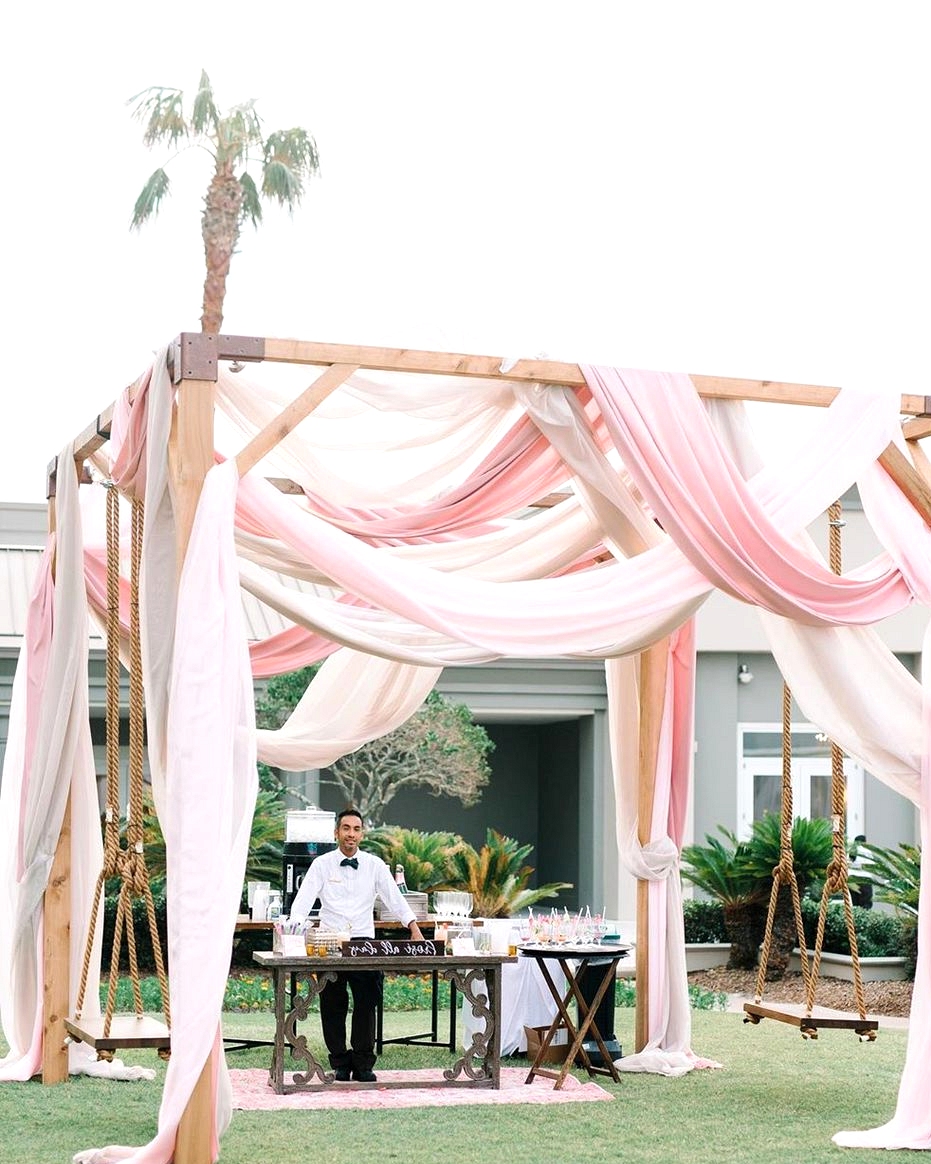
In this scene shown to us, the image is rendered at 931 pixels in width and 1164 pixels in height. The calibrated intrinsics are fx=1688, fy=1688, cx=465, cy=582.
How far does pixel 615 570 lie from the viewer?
24.6ft

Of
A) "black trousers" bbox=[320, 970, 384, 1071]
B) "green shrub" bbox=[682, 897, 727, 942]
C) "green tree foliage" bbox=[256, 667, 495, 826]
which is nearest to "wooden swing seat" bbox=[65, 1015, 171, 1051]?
"black trousers" bbox=[320, 970, 384, 1071]

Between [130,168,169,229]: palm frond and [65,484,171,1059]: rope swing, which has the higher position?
[130,168,169,229]: palm frond

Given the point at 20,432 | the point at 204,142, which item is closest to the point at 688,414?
the point at 204,142

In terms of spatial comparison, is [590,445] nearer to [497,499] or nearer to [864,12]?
[497,499]

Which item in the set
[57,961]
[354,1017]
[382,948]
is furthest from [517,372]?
[57,961]

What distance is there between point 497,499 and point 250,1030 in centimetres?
475

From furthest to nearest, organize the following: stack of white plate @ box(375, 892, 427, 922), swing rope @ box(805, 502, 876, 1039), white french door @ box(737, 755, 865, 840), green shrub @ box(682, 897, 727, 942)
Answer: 1. white french door @ box(737, 755, 865, 840)
2. green shrub @ box(682, 897, 727, 942)
3. stack of white plate @ box(375, 892, 427, 922)
4. swing rope @ box(805, 502, 876, 1039)

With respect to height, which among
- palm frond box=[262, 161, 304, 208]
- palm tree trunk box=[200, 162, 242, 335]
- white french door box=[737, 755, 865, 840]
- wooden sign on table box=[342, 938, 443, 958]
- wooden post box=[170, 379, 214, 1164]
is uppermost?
palm frond box=[262, 161, 304, 208]

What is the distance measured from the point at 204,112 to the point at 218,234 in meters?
1.63

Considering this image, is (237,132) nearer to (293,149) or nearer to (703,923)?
(293,149)

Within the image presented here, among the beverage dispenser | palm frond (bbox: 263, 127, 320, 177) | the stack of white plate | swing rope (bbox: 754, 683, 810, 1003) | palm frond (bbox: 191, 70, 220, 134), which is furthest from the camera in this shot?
palm frond (bbox: 263, 127, 320, 177)

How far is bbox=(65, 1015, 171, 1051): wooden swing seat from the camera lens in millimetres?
6898

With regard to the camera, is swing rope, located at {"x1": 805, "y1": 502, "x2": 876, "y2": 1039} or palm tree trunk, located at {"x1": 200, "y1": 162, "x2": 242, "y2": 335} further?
palm tree trunk, located at {"x1": 200, "y1": 162, "x2": 242, "y2": 335}

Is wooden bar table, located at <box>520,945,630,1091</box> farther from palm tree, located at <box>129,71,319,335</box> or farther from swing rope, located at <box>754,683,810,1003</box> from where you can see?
palm tree, located at <box>129,71,319,335</box>
